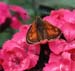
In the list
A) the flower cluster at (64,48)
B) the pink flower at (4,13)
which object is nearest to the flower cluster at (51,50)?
the flower cluster at (64,48)

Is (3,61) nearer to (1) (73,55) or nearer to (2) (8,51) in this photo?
(2) (8,51)

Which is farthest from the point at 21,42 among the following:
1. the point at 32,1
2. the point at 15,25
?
the point at 32,1

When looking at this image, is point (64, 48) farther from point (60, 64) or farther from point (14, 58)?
point (14, 58)

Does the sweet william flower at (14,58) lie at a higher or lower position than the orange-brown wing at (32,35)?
lower

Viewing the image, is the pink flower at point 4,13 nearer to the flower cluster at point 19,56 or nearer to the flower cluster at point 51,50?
the flower cluster at point 51,50

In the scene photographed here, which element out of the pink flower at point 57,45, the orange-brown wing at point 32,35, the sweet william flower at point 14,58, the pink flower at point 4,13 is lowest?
the pink flower at point 4,13

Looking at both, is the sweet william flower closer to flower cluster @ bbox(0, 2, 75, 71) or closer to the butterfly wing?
flower cluster @ bbox(0, 2, 75, 71)
